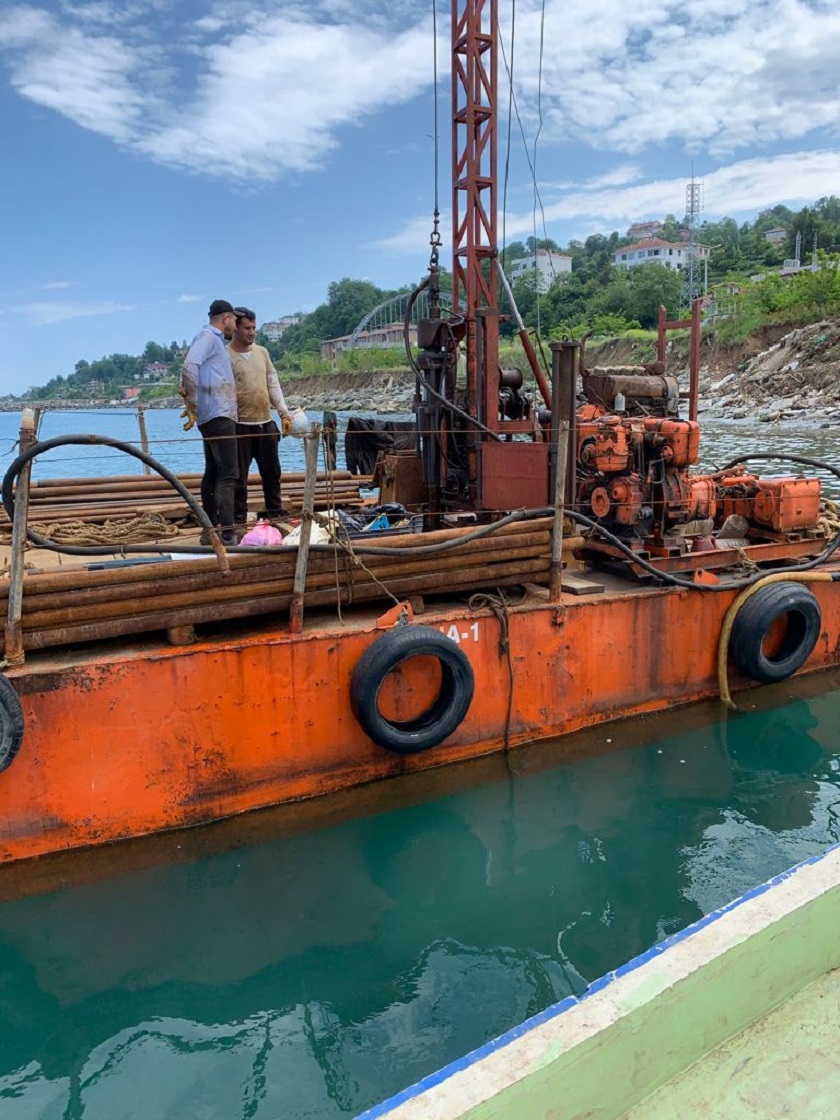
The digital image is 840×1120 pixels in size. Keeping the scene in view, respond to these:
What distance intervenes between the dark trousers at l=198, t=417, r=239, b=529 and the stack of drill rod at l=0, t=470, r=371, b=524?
1.82 meters

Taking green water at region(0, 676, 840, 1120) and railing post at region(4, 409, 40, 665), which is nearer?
green water at region(0, 676, 840, 1120)

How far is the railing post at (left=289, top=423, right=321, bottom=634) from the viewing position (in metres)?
5.02

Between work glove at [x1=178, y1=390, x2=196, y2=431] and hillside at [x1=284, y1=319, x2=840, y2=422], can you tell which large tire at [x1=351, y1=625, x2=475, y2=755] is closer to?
work glove at [x1=178, y1=390, x2=196, y2=431]

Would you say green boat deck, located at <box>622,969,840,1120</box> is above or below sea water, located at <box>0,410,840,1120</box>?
above

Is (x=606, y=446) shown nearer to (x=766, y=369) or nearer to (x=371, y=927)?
(x=371, y=927)

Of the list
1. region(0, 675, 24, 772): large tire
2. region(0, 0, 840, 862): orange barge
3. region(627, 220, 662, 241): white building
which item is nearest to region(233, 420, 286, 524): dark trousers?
region(0, 0, 840, 862): orange barge

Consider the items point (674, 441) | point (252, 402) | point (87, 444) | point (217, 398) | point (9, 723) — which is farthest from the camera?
point (674, 441)

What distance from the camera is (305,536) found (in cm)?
516

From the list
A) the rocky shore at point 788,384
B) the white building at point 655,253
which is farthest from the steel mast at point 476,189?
the white building at point 655,253

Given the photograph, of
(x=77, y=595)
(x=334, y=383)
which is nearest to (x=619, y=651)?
(x=77, y=595)

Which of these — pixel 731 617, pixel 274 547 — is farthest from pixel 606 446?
pixel 274 547

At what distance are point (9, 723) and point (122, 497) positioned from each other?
17.2 feet

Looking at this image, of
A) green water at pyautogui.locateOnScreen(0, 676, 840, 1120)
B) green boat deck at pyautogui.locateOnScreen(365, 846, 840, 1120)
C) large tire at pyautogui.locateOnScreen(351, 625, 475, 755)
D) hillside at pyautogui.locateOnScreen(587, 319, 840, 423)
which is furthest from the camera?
hillside at pyautogui.locateOnScreen(587, 319, 840, 423)

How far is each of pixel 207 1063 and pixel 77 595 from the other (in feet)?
8.50
